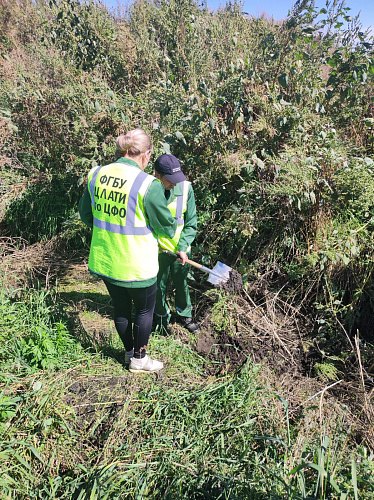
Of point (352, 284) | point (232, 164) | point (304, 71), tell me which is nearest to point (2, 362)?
point (232, 164)

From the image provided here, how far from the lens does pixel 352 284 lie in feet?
11.2

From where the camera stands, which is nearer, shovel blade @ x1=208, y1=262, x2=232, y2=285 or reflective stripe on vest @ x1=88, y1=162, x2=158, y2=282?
reflective stripe on vest @ x1=88, y1=162, x2=158, y2=282

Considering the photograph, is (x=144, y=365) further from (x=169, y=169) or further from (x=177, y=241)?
(x=169, y=169)

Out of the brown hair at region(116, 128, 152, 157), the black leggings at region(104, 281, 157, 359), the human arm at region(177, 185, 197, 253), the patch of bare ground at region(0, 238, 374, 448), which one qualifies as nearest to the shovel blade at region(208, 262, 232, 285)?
the patch of bare ground at region(0, 238, 374, 448)

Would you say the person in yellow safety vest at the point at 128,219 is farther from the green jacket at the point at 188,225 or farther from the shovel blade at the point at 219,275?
the shovel blade at the point at 219,275

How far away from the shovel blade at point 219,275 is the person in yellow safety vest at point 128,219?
2.90 feet

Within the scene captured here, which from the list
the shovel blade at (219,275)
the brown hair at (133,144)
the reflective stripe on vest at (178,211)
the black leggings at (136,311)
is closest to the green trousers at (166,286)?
the reflective stripe on vest at (178,211)

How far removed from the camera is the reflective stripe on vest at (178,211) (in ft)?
9.86

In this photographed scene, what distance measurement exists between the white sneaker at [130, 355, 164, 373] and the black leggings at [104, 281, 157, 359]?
0.04m

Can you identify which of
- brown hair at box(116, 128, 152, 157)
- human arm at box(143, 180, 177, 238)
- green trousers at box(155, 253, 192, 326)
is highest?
brown hair at box(116, 128, 152, 157)

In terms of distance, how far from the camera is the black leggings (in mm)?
2678

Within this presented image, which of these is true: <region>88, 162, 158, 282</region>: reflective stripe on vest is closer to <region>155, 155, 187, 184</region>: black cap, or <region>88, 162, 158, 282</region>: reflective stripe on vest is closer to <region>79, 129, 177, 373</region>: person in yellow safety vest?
<region>79, 129, 177, 373</region>: person in yellow safety vest

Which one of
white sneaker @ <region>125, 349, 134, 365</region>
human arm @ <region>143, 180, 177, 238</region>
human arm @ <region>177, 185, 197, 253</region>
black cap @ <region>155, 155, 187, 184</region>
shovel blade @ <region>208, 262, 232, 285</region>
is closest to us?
human arm @ <region>143, 180, 177, 238</region>

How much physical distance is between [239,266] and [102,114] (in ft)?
8.32
